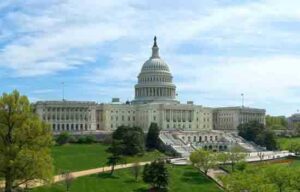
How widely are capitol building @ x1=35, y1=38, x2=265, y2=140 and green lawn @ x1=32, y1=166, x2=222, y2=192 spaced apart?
6095cm

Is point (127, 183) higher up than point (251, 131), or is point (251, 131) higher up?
point (251, 131)

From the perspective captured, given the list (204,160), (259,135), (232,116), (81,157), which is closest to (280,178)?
(204,160)

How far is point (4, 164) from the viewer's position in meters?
30.5

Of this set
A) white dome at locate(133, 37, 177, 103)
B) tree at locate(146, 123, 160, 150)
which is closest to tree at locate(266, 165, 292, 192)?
tree at locate(146, 123, 160, 150)

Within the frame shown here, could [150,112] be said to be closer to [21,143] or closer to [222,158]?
[222,158]

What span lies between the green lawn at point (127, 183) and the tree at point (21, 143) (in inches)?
817

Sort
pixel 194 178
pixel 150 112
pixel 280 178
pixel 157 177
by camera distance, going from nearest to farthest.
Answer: pixel 280 178 < pixel 157 177 < pixel 194 178 < pixel 150 112

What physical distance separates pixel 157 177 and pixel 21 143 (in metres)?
31.1

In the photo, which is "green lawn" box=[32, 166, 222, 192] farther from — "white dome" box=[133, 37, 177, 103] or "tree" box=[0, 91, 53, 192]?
"white dome" box=[133, 37, 177, 103]

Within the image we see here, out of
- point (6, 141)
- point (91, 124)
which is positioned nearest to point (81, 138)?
point (91, 124)

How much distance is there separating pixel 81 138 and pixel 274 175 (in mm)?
71544

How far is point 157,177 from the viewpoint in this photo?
60.8m

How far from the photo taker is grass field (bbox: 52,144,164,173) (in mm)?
74500

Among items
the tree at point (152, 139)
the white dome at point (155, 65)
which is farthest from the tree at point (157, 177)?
the white dome at point (155, 65)
